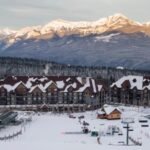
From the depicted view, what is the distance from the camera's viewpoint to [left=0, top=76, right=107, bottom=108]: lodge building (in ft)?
358

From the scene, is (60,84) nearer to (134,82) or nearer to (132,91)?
(132,91)

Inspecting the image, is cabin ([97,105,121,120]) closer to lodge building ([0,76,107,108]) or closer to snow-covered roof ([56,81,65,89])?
lodge building ([0,76,107,108])

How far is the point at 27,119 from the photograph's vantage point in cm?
8869

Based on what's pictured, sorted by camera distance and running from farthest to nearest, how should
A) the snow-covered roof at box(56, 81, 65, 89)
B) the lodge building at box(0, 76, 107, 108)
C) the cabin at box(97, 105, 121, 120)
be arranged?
the snow-covered roof at box(56, 81, 65, 89), the lodge building at box(0, 76, 107, 108), the cabin at box(97, 105, 121, 120)

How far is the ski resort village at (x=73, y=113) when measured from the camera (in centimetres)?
6906

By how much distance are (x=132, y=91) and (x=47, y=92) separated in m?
18.9

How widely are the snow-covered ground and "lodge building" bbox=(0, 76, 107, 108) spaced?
8.82 m

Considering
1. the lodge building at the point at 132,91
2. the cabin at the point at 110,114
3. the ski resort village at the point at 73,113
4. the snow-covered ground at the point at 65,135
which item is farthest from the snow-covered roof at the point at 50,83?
the cabin at the point at 110,114

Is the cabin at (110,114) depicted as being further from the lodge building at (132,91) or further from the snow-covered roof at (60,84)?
the lodge building at (132,91)

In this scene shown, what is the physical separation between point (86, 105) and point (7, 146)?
52.7 m

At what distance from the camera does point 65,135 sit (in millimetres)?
73188

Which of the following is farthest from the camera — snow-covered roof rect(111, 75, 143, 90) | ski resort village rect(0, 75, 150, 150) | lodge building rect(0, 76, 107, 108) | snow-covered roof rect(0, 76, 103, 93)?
snow-covered roof rect(111, 75, 143, 90)

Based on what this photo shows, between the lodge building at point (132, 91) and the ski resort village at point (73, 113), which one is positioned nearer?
the ski resort village at point (73, 113)

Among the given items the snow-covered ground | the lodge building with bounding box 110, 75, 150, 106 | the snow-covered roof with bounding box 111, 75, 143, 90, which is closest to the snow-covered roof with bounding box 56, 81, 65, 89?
the snow-covered ground
